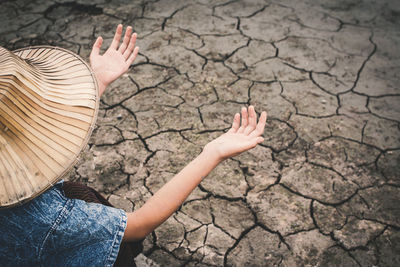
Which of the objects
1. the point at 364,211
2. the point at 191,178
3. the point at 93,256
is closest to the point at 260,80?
the point at 364,211

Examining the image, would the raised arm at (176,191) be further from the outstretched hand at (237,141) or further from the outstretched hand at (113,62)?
the outstretched hand at (113,62)

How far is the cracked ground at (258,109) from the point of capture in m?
1.67

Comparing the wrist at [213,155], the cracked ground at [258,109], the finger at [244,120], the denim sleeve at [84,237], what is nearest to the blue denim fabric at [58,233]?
the denim sleeve at [84,237]

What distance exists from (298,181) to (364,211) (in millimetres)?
392

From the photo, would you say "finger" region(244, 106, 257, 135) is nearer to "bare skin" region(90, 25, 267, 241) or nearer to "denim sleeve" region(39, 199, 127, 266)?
"bare skin" region(90, 25, 267, 241)

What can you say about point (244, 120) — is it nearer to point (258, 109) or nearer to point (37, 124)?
point (37, 124)

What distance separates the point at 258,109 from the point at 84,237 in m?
1.73

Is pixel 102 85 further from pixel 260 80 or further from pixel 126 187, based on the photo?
pixel 260 80

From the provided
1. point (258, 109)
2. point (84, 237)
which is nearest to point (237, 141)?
point (84, 237)

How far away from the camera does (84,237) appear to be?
0.86m

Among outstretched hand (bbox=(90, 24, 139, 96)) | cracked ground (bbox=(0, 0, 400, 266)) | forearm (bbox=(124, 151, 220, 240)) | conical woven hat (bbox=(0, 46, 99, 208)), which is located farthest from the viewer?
cracked ground (bbox=(0, 0, 400, 266))

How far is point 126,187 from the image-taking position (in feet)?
6.23

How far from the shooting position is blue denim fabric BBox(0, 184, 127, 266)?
79 cm

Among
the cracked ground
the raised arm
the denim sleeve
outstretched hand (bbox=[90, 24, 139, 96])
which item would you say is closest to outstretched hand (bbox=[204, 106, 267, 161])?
the raised arm
